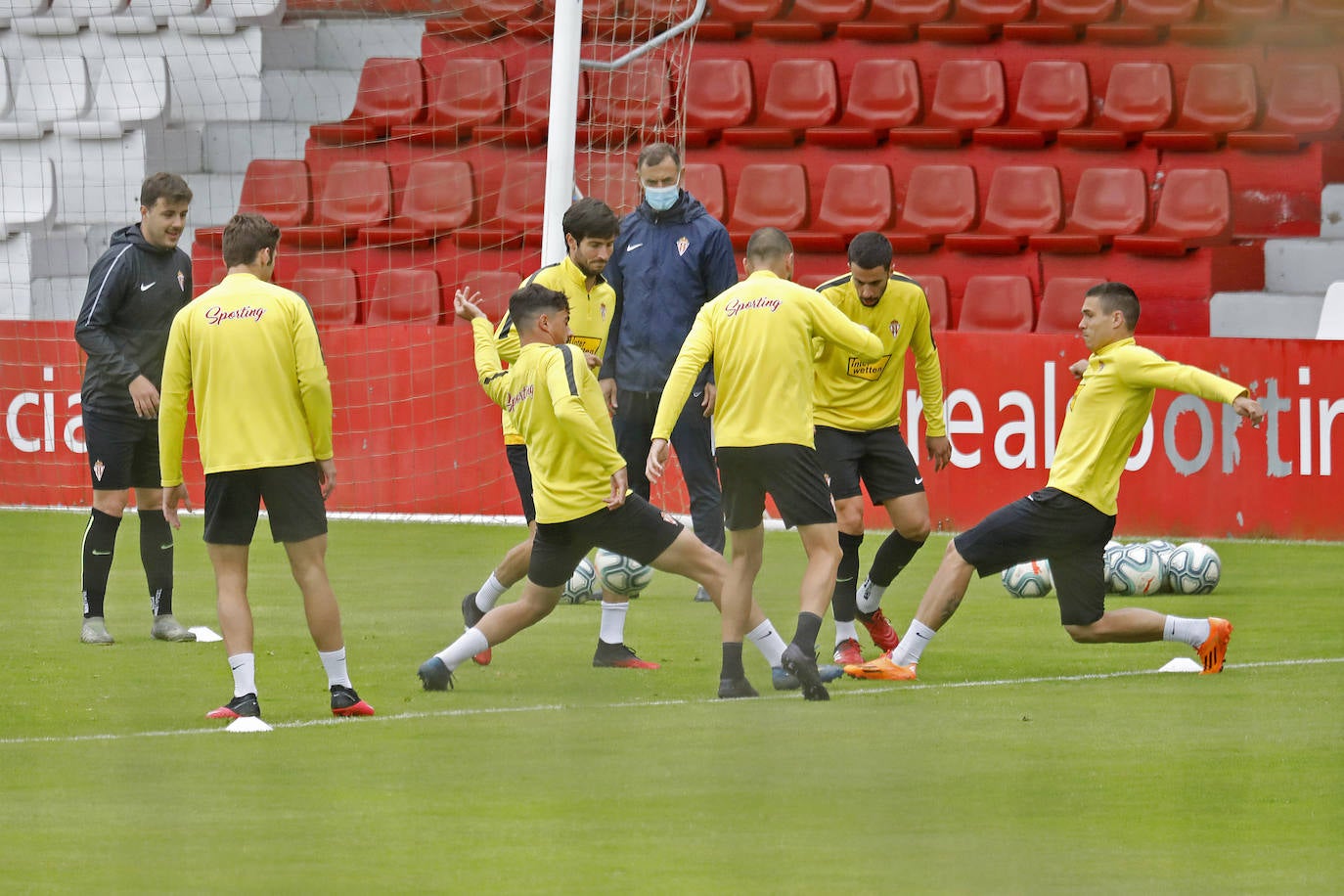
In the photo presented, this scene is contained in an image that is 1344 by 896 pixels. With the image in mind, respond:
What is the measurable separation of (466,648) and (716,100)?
1015 centimetres

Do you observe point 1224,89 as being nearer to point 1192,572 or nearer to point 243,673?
point 243,673

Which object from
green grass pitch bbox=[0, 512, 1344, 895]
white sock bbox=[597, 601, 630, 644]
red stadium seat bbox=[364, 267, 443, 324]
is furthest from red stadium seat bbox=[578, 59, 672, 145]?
white sock bbox=[597, 601, 630, 644]

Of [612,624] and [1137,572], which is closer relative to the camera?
[612,624]

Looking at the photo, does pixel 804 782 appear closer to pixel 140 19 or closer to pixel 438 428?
pixel 438 428

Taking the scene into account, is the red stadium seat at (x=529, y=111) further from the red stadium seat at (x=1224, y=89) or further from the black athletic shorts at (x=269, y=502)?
the red stadium seat at (x=1224, y=89)

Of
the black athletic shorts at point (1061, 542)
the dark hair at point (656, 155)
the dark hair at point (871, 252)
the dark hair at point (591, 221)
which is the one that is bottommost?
the black athletic shorts at point (1061, 542)

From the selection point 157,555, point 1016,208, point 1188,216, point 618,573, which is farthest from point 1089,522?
point 1016,208

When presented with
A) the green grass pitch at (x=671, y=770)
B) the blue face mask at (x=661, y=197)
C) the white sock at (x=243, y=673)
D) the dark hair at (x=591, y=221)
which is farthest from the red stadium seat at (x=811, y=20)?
the white sock at (x=243, y=673)

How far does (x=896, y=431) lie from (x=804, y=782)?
3251 millimetres

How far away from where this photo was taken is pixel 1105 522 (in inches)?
271

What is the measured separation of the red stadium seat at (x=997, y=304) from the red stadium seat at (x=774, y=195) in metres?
1.85

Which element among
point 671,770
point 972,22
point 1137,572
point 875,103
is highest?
point 875,103

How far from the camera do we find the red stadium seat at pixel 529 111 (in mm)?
15977

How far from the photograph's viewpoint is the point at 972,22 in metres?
9.02
